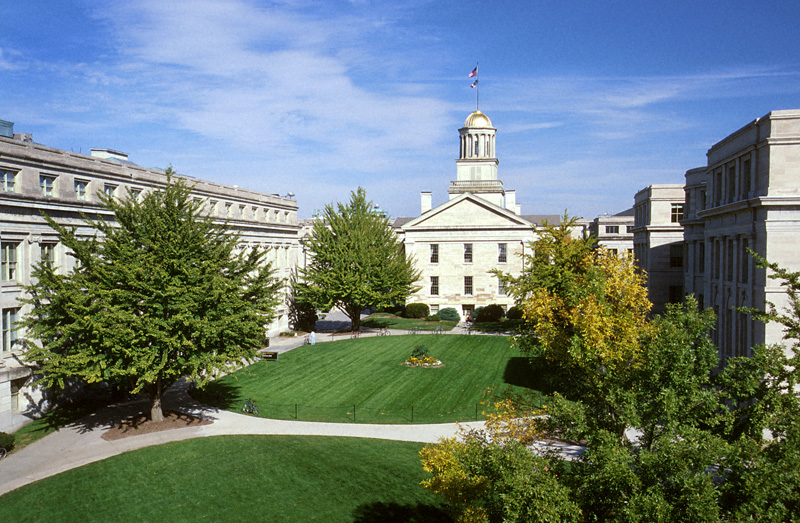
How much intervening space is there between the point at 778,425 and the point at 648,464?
3.24 metres

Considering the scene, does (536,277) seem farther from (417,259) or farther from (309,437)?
(417,259)

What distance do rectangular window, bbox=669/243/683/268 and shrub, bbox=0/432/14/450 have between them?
175 feet

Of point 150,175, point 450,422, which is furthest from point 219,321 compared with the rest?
point 150,175

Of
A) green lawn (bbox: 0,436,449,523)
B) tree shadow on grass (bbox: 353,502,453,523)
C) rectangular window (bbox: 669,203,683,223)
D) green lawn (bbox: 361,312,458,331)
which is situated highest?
rectangular window (bbox: 669,203,683,223)

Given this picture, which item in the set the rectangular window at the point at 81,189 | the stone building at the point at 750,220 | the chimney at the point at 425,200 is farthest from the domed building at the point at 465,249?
the rectangular window at the point at 81,189

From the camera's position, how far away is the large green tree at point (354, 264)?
50.5 metres

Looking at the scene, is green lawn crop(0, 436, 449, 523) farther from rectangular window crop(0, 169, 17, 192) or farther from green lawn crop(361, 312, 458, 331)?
green lawn crop(361, 312, 458, 331)

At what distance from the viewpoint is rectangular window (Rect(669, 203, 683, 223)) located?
5353 cm

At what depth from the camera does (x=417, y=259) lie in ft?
223

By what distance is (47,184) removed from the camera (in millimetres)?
28078

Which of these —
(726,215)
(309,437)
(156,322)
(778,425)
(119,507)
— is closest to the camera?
(778,425)

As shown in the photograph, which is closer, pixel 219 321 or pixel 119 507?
pixel 119 507

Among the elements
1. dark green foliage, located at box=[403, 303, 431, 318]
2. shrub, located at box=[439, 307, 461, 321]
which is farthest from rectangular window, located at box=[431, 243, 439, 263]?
shrub, located at box=[439, 307, 461, 321]

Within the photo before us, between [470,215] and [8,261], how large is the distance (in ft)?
161
